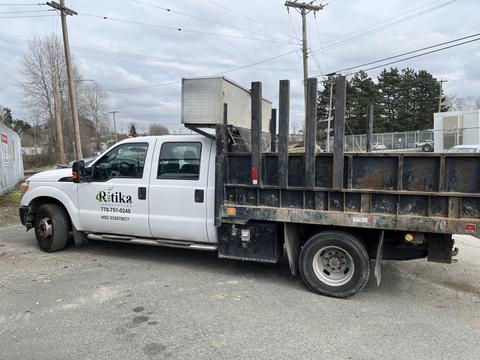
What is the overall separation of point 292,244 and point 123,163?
9.41ft

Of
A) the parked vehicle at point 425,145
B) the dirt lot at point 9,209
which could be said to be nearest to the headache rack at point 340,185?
the dirt lot at point 9,209

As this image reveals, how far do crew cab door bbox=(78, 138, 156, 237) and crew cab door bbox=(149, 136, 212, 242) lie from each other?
16cm

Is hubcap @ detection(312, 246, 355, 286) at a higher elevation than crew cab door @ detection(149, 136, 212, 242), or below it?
below

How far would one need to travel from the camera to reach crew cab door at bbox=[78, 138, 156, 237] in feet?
19.6

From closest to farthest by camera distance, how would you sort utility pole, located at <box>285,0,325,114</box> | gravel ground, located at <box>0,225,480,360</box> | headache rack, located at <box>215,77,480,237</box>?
gravel ground, located at <box>0,225,480,360</box>, headache rack, located at <box>215,77,480,237</box>, utility pole, located at <box>285,0,325,114</box>

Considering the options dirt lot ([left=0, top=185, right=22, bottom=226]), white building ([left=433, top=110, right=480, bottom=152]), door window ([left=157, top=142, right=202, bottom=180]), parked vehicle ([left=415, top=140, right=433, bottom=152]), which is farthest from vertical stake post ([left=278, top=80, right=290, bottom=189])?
parked vehicle ([left=415, top=140, right=433, bottom=152])

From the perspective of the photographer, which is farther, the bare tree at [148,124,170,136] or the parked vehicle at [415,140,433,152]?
the parked vehicle at [415,140,433,152]

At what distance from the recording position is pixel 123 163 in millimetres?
6172

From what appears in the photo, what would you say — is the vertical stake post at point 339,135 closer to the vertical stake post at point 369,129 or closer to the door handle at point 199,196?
the door handle at point 199,196

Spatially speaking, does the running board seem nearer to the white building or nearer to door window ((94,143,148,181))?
door window ((94,143,148,181))

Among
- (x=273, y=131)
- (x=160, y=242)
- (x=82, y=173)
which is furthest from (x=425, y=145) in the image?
(x=82, y=173)

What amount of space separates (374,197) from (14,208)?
11.0 meters

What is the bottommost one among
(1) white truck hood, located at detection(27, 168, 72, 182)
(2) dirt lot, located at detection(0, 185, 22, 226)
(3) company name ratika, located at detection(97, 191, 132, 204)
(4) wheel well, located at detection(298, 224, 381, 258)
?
(2) dirt lot, located at detection(0, 185, 22, 226)

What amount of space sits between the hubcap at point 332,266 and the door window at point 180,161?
1.99 meters
